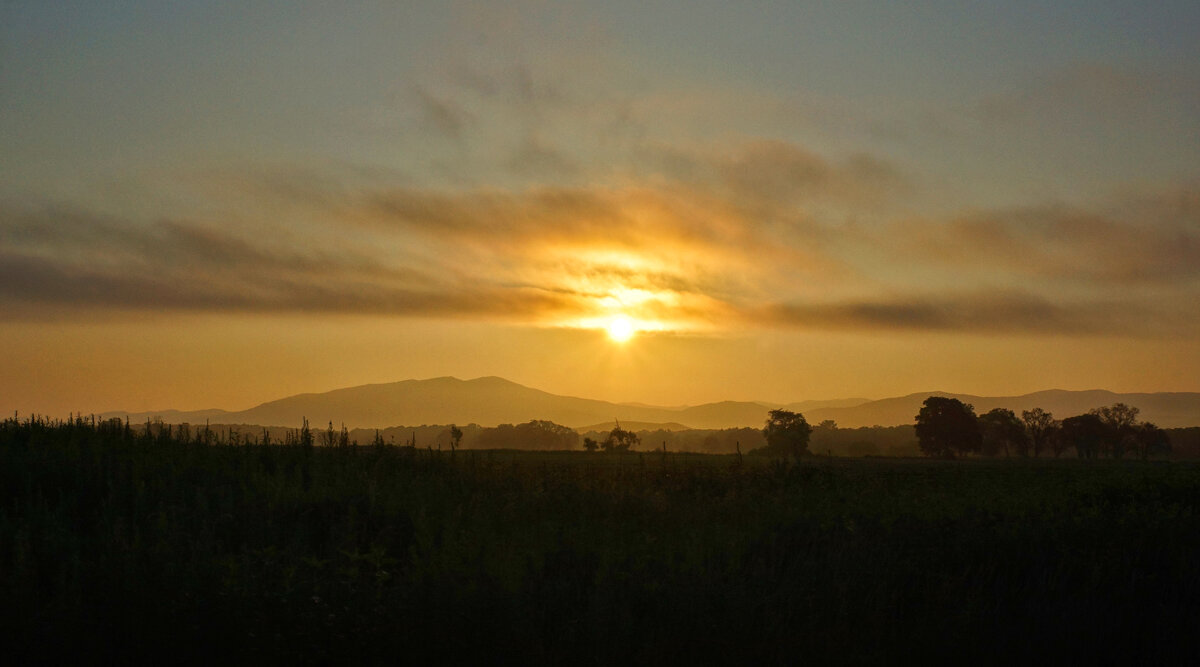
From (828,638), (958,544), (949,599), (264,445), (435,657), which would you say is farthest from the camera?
(264,445)

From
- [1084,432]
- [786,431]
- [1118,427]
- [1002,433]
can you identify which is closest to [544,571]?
[786,431]

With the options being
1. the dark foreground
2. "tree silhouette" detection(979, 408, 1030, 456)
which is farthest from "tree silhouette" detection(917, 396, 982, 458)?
the dark foreground

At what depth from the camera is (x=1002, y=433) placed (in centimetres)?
10294

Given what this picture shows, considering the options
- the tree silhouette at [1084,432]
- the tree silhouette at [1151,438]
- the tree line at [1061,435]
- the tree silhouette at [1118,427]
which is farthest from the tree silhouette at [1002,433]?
the tree silhouette at [1151,438]

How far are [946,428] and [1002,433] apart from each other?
22.5 m

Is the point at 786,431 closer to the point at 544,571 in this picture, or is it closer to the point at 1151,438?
the point at 1151,438

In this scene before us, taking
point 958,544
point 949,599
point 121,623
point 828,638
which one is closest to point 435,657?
point 121,623

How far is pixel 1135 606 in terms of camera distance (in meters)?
9.92

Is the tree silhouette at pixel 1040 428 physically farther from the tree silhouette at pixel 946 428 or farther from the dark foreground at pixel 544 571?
the dark foreground at pixel 544 571

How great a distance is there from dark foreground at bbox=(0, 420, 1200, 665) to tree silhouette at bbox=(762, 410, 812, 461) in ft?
291

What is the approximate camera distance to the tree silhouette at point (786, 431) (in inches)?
4097

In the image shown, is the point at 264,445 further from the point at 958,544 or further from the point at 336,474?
the point at 958,544

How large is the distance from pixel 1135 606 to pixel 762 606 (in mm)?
4536

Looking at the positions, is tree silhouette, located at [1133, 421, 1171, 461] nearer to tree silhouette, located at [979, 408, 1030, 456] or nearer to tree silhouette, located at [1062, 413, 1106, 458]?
tree silhouette, located at [1062, 413, 1106, 458]
